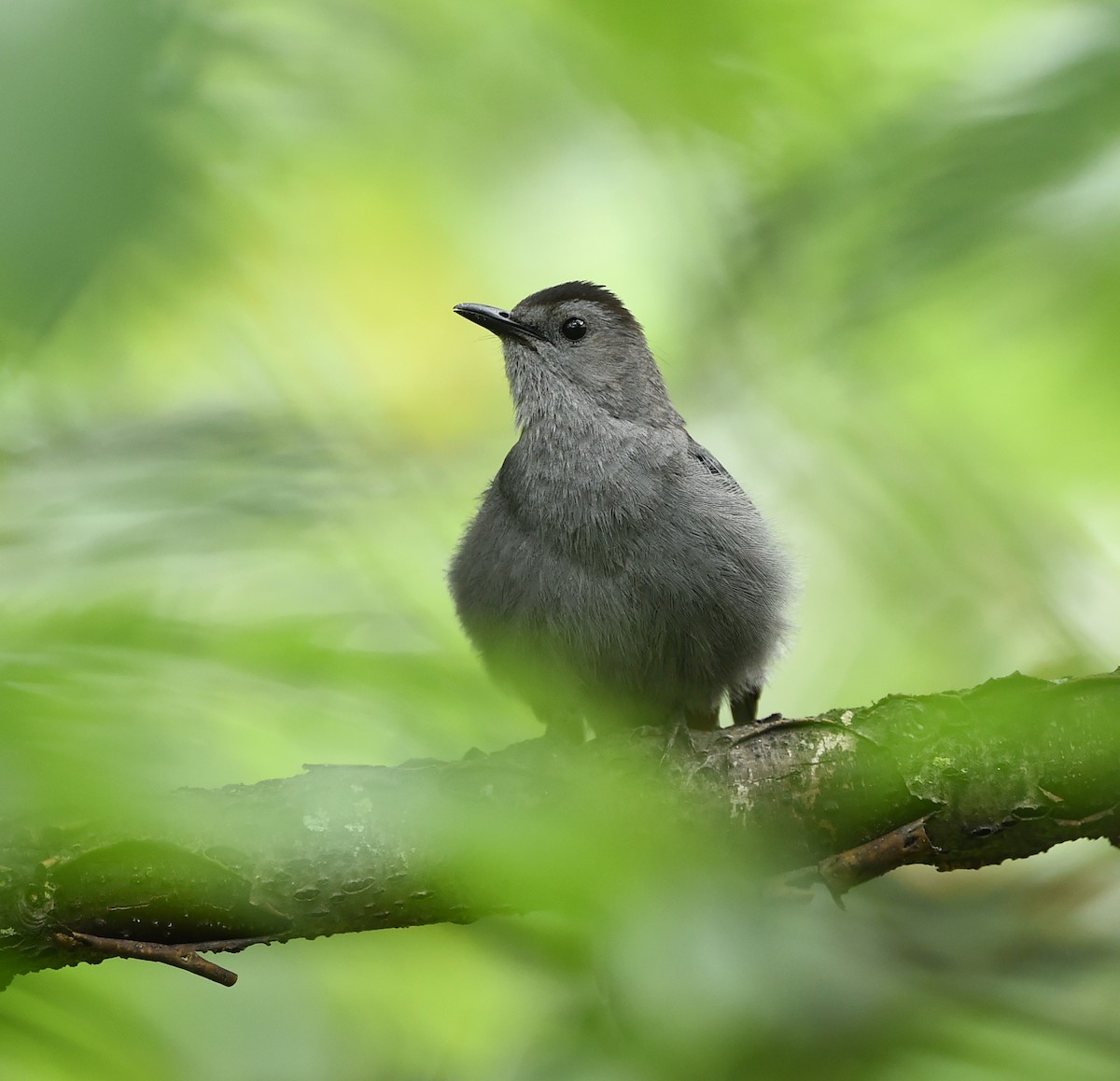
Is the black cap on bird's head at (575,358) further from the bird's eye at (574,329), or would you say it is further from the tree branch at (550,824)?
the tree branch at (550,824)

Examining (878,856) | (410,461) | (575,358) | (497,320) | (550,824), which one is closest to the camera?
(550,824)

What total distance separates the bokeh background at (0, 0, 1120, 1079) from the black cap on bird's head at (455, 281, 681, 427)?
284 cm

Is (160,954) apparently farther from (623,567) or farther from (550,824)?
(623,567)

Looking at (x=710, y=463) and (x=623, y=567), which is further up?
(x=710, y=463)

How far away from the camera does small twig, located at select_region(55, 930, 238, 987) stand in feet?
6.34

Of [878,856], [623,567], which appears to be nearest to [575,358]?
[623,567]

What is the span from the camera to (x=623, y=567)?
5270 mm

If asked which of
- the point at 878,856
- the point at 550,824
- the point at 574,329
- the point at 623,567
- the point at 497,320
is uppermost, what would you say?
the point at 574,329

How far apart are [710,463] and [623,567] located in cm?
97

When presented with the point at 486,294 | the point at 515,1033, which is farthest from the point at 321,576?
the point at 486,294

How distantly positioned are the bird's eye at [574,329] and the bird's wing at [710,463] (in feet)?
2.80

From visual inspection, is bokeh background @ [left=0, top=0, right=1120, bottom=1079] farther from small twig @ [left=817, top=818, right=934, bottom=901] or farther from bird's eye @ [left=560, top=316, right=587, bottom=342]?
bird's eye @ [left=560, top=316, right=587, bottom=342]

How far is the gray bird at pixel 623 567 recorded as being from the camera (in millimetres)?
5227

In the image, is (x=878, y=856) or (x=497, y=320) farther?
(x=497, y=320)
